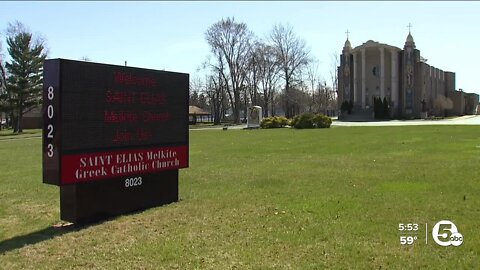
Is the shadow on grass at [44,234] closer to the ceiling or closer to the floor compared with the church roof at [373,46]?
closer to the floor

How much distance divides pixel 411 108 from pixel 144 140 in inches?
2927

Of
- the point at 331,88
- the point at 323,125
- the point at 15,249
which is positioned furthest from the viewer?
the point at 331,88

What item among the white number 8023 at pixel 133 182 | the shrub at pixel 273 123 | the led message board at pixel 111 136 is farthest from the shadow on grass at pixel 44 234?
Result: the shrub at pixel 273 123

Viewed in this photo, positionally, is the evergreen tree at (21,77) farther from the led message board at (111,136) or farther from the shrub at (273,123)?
the led message board at (111,136)

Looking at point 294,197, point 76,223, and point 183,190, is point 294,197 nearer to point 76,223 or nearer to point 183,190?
point 183,190

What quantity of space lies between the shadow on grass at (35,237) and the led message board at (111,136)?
9.5 inches

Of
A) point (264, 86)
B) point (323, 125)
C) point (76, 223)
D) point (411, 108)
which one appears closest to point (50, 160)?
point (76, 223)

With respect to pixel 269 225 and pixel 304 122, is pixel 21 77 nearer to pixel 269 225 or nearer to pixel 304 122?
pixel 304 122

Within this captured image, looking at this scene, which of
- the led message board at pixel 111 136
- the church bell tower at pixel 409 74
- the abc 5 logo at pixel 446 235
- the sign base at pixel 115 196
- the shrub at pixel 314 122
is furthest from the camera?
the church bell tower at pixel 409 74

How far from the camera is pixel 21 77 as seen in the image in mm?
62312

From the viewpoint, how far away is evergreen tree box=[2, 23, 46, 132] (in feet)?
204

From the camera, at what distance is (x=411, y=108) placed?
7688 cm

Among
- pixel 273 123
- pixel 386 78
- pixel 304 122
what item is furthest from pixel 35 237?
pixel 386 78

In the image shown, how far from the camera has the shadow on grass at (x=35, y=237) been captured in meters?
6.45
